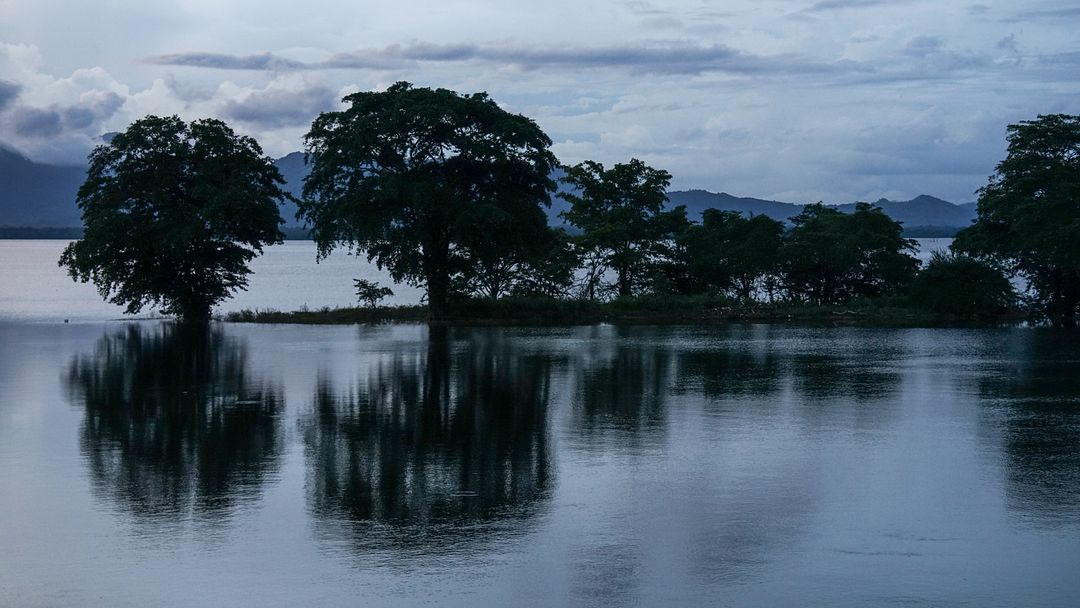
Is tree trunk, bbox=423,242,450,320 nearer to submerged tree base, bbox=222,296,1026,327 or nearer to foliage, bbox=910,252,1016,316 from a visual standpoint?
submerged tree base, bbox=222,296,1026,327

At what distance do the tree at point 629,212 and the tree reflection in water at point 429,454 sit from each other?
26343mm

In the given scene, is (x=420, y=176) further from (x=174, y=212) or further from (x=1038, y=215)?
(x=1038, y=215)

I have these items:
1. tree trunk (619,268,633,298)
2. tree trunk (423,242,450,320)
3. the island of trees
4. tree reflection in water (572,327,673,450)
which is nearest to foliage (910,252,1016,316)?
the island of trees

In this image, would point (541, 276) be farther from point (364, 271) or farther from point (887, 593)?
point (364, 271)

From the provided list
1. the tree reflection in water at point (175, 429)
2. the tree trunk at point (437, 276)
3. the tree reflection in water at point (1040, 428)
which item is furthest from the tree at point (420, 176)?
the tree reflection in water at point (1040, 428)

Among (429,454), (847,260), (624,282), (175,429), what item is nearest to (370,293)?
(624,282)

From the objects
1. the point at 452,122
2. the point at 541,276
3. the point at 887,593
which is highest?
the point at 452,122

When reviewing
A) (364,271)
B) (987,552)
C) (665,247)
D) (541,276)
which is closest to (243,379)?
(987,552)

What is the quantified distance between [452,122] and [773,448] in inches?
975

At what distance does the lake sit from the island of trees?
13487 mm

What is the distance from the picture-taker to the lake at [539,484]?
954 centimetres

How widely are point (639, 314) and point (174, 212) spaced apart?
1696cm

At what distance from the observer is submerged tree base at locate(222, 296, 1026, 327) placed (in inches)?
1657

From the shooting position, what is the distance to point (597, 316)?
43.3 metres
